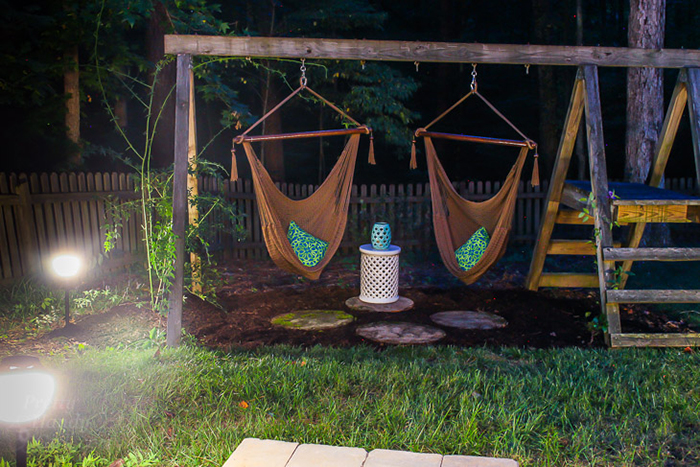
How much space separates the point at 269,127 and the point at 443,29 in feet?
13.1

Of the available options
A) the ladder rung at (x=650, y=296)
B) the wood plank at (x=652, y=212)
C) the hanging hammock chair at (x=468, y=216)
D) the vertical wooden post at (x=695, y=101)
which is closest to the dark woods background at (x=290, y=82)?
the hanging hammock chair at (x=468, y=216)

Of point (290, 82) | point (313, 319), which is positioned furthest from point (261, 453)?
point (290, 82)

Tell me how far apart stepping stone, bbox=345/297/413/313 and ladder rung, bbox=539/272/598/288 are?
1239 mm

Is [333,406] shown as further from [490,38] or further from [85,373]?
[490,38]

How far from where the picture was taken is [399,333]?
4.02 metres

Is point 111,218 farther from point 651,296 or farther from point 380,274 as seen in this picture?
point 651,296

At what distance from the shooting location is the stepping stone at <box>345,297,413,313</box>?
4660 millimetres

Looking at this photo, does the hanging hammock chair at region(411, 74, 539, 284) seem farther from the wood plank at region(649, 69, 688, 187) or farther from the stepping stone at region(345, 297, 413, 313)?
the wood plank at region(649, 69, 688, 187)

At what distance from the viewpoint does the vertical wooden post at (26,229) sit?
5227 millimetres

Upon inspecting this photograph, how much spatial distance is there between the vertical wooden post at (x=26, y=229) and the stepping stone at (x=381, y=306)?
3054 millimetres

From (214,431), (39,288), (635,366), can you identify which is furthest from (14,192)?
(635,366)

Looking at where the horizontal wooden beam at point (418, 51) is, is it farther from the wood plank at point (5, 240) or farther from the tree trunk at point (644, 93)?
the wood plank at point (5, 240)

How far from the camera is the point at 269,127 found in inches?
348

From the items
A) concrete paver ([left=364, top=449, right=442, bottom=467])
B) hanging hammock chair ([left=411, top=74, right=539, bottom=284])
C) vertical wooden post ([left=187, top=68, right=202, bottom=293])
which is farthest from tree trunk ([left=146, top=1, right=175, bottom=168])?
concrete paver ([left=364, top=449, right=442, bottom=467])
